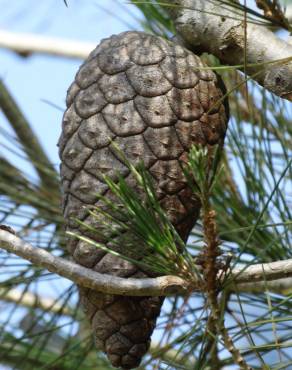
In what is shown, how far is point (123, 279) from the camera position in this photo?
1045mm

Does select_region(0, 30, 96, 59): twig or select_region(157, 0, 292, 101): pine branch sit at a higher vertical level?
select_region(0, 30, 96, 59): twig

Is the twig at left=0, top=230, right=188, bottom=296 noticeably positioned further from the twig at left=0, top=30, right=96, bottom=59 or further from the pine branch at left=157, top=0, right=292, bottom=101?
the twig at left=0, top=30, right=96, bottom=59

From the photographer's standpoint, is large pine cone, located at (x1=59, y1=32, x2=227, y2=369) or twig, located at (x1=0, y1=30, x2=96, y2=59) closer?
large pine cone, located at (x1=59, y1=32, x2=227, y2=369)

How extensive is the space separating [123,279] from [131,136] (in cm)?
20

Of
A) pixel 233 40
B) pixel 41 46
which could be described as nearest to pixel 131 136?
pixel 233 40

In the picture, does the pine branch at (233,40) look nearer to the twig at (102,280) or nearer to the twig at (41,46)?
the twig at (102,280)

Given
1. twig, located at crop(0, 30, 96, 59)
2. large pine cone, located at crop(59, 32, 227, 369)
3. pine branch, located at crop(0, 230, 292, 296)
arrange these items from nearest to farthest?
pine branch, located at crop(0, 230, 292, 296) → large pine cone, located at crop(59, 32, 227, 369) → twig, located at crop(0, 30, 96, 59)

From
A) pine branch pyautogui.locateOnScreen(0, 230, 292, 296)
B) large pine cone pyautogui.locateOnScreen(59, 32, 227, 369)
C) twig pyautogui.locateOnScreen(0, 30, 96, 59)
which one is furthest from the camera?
twig pyautogui.locateOnScreen(0, 30, 96, 59)

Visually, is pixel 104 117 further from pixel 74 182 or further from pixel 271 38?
pixel 271 38

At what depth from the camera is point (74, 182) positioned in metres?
1.19

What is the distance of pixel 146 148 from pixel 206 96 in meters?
0.11

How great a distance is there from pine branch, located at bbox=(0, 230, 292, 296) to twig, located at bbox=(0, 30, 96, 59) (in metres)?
1.90

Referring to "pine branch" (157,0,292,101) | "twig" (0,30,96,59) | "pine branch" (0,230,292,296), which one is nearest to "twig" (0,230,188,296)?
"pine branch" (0,230,292,296)

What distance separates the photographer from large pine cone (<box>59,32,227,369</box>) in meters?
1.15
